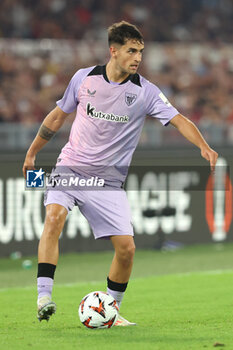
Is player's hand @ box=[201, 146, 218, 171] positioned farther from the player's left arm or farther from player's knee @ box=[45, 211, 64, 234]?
player's knee @ box=[45, 211, 64, 234]

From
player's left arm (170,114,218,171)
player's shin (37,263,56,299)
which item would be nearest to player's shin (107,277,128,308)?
player's shin (37,263,56,299)

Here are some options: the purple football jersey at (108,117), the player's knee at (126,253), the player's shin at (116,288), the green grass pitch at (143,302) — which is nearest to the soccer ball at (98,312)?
the green grass pitch at (143,302)

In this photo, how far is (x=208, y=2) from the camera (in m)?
19.6

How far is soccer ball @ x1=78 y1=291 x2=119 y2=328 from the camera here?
6.33 m

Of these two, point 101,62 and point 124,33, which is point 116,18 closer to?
point 101,62

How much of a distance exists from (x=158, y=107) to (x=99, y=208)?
0.90 meters

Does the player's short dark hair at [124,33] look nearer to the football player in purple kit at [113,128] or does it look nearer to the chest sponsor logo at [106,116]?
the football player in purple kit at [113,128]

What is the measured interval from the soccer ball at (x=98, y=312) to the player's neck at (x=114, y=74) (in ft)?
5.51

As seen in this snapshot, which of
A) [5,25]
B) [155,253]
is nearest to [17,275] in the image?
[155,253]

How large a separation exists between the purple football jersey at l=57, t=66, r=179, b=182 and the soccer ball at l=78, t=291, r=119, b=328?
0.95m

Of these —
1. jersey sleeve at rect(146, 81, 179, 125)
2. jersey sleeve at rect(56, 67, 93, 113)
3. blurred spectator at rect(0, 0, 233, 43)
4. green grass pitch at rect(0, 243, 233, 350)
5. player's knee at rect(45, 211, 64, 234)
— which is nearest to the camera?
green grass pitch at rect(0, 243, 233, 350)

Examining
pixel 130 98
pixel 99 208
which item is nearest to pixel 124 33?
pixel 130 98

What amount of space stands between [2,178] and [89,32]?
604 centimetres

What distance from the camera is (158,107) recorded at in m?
6.48
